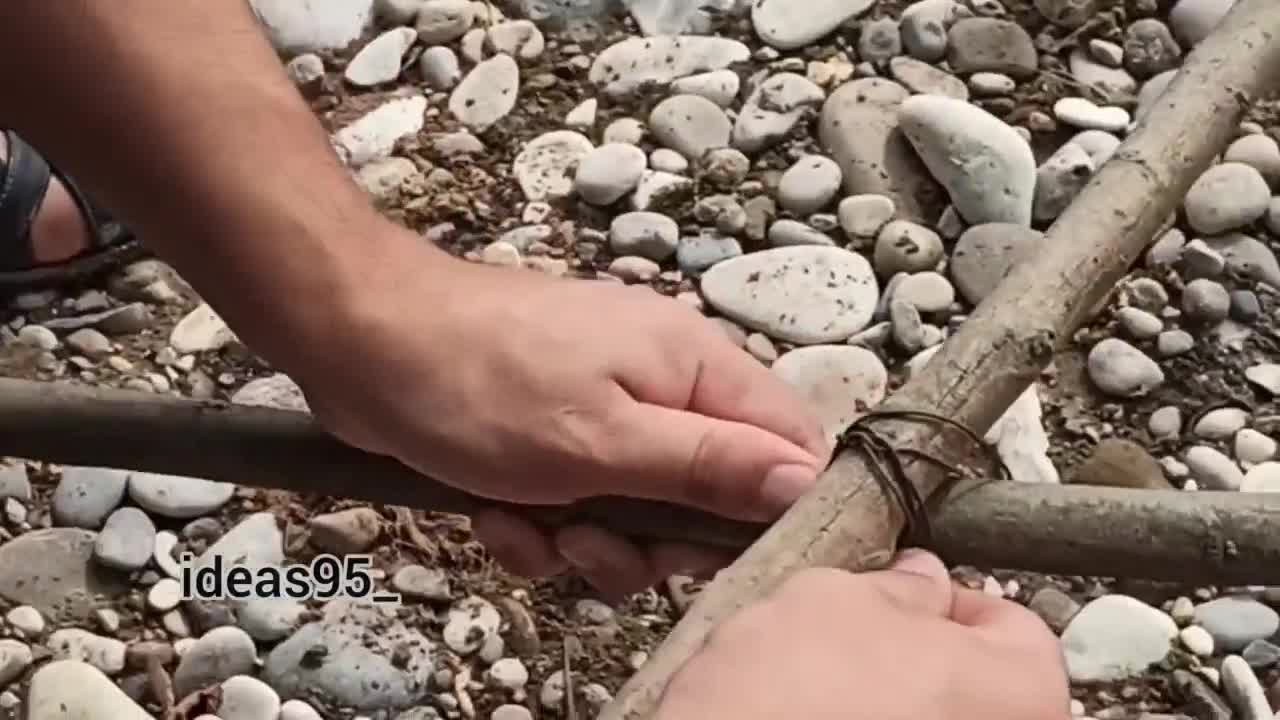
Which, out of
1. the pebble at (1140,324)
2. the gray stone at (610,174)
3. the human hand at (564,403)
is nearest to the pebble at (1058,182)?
the pebble at (1140,324)

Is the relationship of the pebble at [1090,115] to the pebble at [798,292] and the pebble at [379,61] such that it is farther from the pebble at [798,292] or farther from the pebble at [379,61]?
the pebble at [379,61]

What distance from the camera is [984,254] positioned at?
1.37 meters

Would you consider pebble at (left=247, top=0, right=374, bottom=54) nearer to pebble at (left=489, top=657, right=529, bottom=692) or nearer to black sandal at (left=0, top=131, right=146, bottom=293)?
black sandal at (left=0, top=131, right=146, bottom=293)

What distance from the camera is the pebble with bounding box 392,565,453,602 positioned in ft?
4.06

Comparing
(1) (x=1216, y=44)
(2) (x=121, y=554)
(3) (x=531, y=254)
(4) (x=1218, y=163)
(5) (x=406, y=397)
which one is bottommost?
(2) (x=121, y=554)

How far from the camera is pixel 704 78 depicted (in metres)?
1.51

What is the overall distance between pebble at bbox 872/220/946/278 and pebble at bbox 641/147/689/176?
184mm

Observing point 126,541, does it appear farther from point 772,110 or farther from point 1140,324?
point 1140,324

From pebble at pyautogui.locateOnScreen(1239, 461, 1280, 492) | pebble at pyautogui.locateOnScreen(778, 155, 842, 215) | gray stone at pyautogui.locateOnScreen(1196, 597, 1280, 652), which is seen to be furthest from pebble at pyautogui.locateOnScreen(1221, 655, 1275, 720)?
pebble at pyautogui.locateOnScreen(778, 155, 842, 215)

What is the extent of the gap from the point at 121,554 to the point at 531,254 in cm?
40

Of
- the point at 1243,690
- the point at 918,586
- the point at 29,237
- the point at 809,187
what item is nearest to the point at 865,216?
the point at 809,187

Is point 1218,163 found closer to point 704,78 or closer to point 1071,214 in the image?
point 704,78

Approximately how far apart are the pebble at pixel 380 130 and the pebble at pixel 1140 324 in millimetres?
620

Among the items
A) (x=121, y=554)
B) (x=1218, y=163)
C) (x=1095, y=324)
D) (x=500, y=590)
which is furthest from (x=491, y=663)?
(x=1218, y=163)
